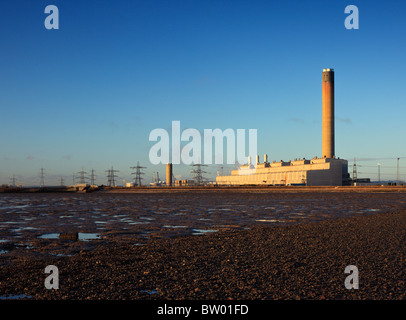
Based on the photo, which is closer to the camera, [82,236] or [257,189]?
[82,236]

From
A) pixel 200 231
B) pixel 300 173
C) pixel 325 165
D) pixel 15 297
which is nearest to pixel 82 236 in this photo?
pixel 200 231

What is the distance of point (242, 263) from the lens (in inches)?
388

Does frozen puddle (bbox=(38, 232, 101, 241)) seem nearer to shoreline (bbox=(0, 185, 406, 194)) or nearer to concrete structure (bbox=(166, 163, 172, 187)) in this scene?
shoreline (bbox=(0, 185, 406, 194))

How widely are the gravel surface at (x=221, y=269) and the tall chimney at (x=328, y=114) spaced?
109 metres

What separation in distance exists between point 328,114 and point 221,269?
115m

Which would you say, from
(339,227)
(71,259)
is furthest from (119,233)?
(339,227)

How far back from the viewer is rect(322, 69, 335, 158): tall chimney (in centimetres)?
11756

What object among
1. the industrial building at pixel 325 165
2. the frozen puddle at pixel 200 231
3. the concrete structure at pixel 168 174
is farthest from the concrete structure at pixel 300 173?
the frozen puddle at pixel 200 231

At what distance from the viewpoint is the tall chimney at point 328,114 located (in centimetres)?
11756

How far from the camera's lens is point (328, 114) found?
117250 mm

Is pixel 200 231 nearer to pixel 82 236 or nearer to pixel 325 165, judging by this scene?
pixel 82 236
